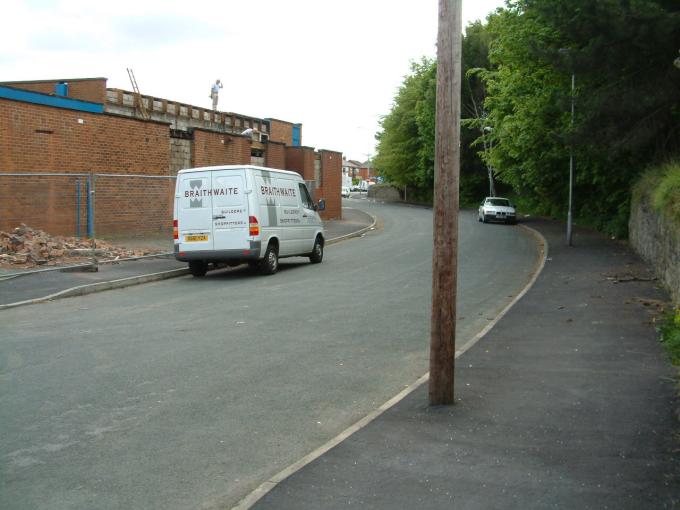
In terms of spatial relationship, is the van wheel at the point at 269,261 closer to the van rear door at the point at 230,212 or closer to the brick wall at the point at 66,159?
the van rear door at the point at 230,212

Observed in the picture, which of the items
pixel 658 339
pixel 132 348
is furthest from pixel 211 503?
pixel 658 339

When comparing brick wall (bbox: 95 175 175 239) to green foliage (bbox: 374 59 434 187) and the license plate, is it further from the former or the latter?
green foliage (bbox: 374 59 434 187)

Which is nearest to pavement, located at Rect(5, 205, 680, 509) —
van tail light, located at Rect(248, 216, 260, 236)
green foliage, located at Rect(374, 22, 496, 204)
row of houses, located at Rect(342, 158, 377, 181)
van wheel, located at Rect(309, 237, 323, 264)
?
van tail light, located at Rect(248, 216, 260, 236)

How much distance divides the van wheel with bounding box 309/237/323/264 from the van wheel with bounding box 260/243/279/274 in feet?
8.42

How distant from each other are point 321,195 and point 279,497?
36.9 m

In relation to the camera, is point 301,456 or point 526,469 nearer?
point 526,469

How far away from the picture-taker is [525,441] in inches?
198

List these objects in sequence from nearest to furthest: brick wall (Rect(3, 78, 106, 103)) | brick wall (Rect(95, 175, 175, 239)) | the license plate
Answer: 1. the license plate
2. brick wall (Rect(95, 175, 175, 239))
3. brick wall (Rect(3, 78, 106, 103))

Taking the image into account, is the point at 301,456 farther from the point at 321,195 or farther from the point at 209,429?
the point at 321,195

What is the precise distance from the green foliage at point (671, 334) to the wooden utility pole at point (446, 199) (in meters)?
2.82

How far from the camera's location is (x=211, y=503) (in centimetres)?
412

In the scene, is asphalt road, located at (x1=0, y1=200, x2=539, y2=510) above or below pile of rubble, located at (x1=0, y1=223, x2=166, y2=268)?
below

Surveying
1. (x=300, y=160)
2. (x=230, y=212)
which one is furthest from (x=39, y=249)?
(x=300, y=160)

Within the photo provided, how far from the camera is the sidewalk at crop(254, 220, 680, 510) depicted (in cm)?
411
